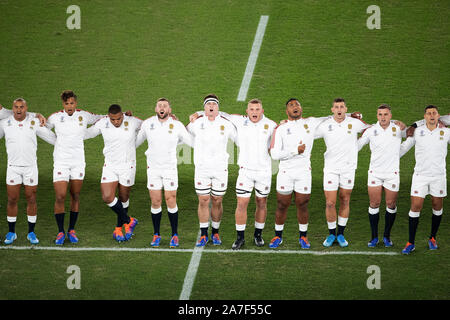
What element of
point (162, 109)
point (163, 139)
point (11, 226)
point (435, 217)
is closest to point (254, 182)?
point (163, 139)

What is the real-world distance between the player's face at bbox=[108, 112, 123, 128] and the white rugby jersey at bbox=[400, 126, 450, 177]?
14.2 ft

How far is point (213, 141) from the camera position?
10930 mm

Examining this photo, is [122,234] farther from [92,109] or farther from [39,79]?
[39,79]

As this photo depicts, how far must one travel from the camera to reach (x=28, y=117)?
11180mm

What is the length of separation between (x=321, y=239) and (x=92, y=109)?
318 inches

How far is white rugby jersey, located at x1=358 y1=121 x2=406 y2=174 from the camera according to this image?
10.9 m

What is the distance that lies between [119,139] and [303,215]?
296cm

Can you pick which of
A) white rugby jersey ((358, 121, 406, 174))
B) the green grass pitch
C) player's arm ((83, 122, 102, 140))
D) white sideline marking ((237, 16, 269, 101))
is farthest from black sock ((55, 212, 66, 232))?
white sideline marking ((237, 16, 269, 101))

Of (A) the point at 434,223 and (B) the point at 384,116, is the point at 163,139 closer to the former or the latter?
(B) the point at 384,116

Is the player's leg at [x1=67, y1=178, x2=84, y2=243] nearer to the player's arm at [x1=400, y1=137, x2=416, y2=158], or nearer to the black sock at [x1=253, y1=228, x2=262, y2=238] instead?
the black sock at [x1=253, y1=228, x2=262, y2=238]

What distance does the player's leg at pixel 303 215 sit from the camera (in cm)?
1095

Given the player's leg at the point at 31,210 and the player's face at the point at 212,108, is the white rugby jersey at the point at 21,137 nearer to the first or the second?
the player's leg at the point at 31,210

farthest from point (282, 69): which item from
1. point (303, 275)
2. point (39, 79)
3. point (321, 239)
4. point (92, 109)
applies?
point (303, 275)

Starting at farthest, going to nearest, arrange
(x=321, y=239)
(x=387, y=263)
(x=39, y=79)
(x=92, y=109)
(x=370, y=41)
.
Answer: (x=370, y=41)
(x=39, y=79)
(x=92, y=109)
(x=321, y=239)
(x=387, y=263)
